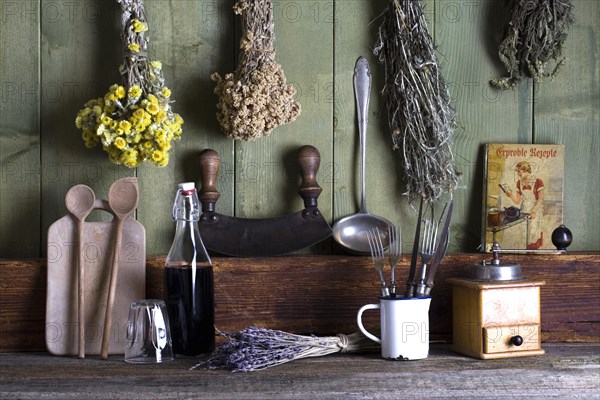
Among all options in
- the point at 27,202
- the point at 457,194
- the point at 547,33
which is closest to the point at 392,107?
the point at 457,194

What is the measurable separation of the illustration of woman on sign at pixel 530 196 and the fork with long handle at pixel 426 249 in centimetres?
18

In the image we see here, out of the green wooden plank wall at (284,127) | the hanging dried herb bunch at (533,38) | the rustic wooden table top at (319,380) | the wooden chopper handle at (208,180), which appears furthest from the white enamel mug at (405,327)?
the hanging dried herb bunch at (533,38)

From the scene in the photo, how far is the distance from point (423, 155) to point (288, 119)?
0.26 m

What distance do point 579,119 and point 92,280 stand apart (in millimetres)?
982

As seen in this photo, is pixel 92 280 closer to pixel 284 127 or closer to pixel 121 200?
pixel 121 200

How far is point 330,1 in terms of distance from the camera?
5.13ft

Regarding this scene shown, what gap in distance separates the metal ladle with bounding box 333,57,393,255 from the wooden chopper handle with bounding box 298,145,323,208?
72 mm

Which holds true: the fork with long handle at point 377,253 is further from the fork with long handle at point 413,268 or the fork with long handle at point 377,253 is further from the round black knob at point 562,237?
the round black knob at point 562,237

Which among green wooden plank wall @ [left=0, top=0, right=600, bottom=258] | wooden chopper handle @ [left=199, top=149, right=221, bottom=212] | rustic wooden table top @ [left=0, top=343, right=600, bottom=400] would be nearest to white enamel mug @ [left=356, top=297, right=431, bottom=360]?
rustic wooden table top @ [left=0, top=343, right=600, bottom=400]

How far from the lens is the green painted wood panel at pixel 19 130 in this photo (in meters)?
1.51

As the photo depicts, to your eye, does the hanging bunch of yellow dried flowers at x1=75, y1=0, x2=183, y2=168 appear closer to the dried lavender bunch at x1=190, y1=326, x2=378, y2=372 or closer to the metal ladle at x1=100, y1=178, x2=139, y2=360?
the metal ladle at x1=100, y1=178, x2=139, y2=360

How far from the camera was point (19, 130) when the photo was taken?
1516 mm

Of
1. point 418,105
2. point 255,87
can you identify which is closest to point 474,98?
point 418,105

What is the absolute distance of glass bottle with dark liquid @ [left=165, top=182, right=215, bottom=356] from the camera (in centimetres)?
135
